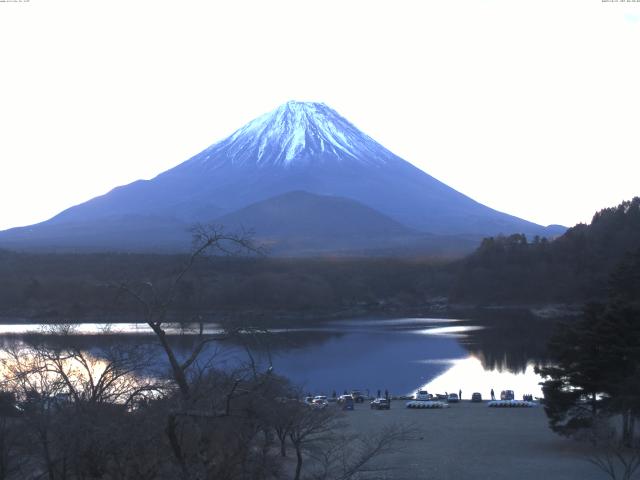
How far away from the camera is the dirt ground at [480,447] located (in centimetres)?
870

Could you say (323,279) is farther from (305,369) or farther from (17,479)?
(17,479)

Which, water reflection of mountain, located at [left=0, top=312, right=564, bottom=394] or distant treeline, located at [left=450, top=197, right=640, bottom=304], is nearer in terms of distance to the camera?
water reflection of mountain, located at [left=0, top=312, right=564, bottom=394]

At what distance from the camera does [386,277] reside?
47312 millimetres

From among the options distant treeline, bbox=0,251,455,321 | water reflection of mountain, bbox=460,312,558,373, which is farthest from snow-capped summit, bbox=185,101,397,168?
water reflection of mountain, bbox=460,312,558,373

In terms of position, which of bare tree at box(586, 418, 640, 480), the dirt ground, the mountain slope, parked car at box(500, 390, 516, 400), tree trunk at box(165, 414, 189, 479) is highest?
the mountain slope

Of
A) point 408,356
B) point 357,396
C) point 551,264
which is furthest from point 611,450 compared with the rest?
point 551,264

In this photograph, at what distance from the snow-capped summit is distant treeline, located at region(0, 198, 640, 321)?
135 ft

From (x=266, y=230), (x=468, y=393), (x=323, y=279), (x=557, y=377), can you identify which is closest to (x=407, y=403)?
(x=468, y=393)

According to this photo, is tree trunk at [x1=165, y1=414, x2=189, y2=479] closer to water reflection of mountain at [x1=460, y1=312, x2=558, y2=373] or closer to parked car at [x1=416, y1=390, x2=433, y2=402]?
parked car at [x1=416, y1=390, x2=433, y2=402]

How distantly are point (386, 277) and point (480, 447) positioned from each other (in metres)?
37.1

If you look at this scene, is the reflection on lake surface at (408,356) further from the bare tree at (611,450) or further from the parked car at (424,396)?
the bare tree at (611,450)

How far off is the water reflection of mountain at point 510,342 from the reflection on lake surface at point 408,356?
0.9 inches

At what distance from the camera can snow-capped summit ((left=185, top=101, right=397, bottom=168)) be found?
8975 centimetres

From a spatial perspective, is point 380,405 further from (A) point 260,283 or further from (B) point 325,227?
(B) point 325,227
